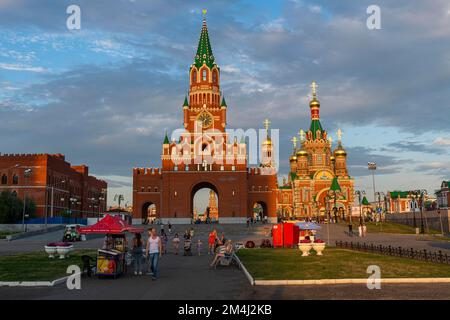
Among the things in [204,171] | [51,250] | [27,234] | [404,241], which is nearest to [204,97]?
[204,171]

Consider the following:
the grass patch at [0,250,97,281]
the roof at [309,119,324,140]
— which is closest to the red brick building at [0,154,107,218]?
the grass patch at [0,250,97,281]

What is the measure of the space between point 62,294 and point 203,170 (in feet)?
206

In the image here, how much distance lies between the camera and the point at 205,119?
262 feet

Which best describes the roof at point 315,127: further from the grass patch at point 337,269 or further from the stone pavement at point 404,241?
the grass patch at point 337,269

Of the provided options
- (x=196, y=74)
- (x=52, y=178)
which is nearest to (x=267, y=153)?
(x=196, y=74)

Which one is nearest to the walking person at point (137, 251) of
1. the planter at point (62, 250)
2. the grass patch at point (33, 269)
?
the grass patch at point (33, 269)

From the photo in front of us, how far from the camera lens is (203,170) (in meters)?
75.7

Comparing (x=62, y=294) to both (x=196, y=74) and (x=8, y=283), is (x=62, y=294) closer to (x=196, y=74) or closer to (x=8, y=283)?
(x=8, y=283)

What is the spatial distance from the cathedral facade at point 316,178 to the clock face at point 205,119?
1206 inches

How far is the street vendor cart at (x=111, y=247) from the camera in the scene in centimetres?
1612

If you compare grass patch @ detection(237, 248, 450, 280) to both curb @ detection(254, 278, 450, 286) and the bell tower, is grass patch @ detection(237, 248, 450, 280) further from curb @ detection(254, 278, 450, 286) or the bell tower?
the bell tower

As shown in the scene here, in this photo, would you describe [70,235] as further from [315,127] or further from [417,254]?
[315,127]

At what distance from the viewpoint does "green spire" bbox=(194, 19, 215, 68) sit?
82.4m

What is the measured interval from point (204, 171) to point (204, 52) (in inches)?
904
